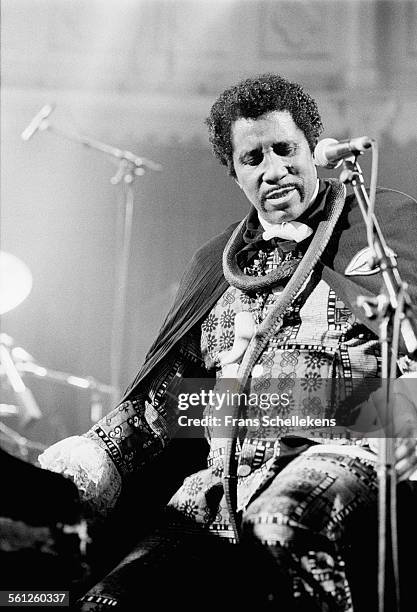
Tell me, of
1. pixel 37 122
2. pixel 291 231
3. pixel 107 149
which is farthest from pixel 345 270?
pixel 37 122

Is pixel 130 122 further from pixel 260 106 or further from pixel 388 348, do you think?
pixel 388 348

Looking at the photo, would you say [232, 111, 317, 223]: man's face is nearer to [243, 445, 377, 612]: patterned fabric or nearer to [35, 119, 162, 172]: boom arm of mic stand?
[243, 445, 377, 612]: patterned fabric

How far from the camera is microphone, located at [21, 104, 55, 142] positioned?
3716mm

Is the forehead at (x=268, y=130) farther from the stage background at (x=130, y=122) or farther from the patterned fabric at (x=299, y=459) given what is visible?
the stage background at (x=130, y=122)

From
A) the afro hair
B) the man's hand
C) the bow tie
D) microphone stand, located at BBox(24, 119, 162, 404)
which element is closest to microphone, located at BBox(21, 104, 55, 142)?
microphone stand, located at BBox(24, 119, 162, 404)

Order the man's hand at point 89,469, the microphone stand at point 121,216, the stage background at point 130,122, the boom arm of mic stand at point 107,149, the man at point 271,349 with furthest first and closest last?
the boom arm of mic stand at point 107,149, the microphone stand at point 121,216, the stage background at point 130,122, the man's hand at point 89,469, the man at point 271,349

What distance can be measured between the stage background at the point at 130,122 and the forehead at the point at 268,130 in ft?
3.36

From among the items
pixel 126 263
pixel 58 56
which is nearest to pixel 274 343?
pixel 126 263

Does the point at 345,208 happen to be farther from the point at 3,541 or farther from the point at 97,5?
the point at 97,5

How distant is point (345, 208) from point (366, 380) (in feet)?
1.86

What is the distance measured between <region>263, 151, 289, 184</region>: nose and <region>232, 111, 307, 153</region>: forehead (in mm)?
44

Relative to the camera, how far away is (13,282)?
3611 millimetres

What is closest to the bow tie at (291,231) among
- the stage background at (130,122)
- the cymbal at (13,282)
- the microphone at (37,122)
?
the stage background at (130,122)

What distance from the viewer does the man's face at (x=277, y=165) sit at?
7.31ft
